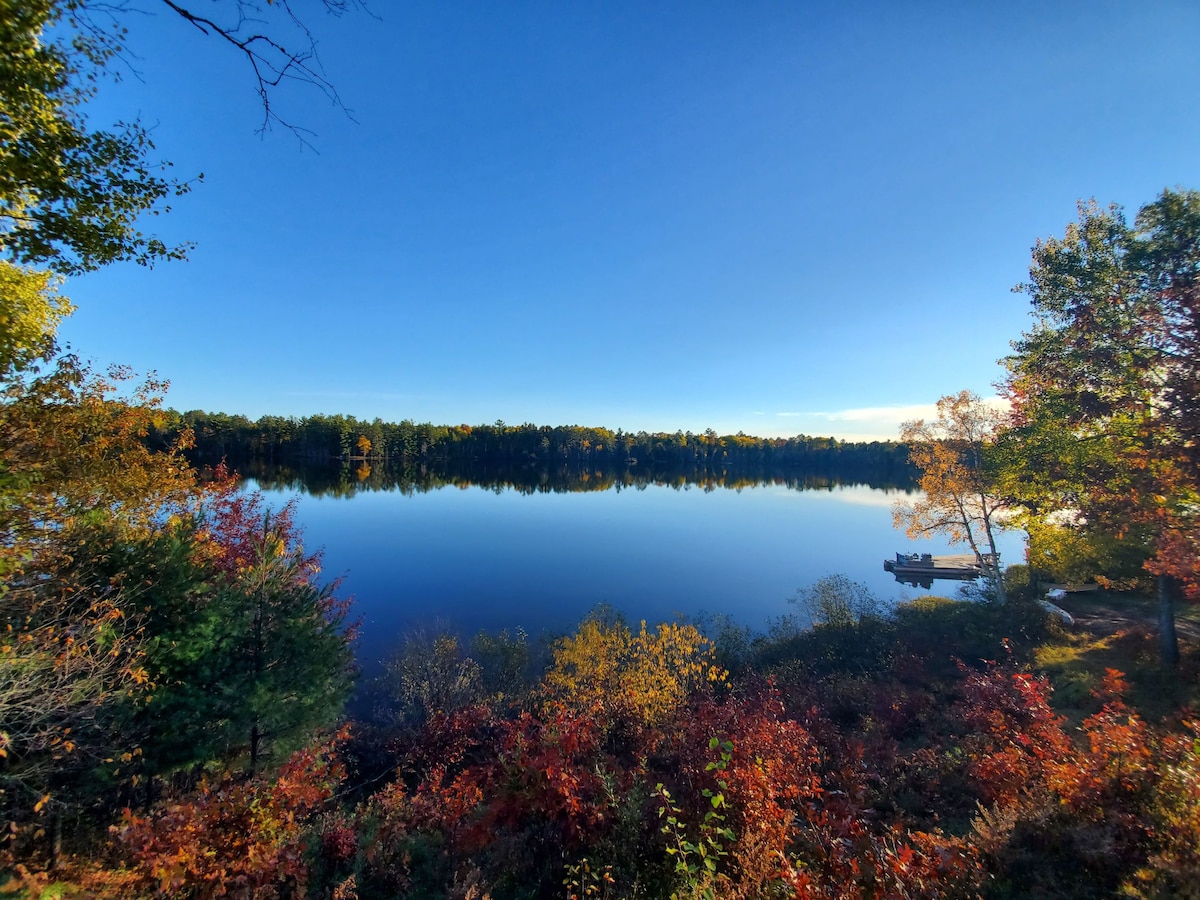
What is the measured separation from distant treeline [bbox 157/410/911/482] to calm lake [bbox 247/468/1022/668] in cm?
6089

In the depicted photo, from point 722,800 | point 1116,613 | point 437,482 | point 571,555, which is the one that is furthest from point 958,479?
point 437,482

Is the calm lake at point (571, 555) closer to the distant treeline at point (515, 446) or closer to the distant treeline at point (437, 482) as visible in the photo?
the distant treeline at point (437, 482)

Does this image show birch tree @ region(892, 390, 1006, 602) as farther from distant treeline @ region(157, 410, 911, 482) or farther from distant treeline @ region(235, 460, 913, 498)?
distant treeline @ region(157, 410, 911, 482)

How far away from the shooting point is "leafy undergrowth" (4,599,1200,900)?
16.7 ft

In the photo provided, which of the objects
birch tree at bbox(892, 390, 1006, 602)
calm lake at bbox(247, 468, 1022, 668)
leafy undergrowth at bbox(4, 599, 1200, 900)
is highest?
birch tree at bbox(892, 390, 1006, 602)

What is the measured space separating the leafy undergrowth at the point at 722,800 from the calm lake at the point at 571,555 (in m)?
11.3

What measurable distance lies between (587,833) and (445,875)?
2.50m

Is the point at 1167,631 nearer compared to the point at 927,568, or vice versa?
the point at 1167,631

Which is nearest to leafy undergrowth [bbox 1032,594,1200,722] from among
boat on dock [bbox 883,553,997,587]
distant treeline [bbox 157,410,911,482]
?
boat on dock [bbox 883,553,997,587]

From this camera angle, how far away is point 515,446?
163 m

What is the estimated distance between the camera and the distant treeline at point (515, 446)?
121250 millimetres

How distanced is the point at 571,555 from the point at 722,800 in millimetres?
37767

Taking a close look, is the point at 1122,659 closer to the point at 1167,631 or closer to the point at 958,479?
the point at 1167,631

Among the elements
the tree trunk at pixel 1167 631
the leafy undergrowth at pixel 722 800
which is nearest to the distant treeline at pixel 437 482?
the leafy undergrowth at pixel 722 800
